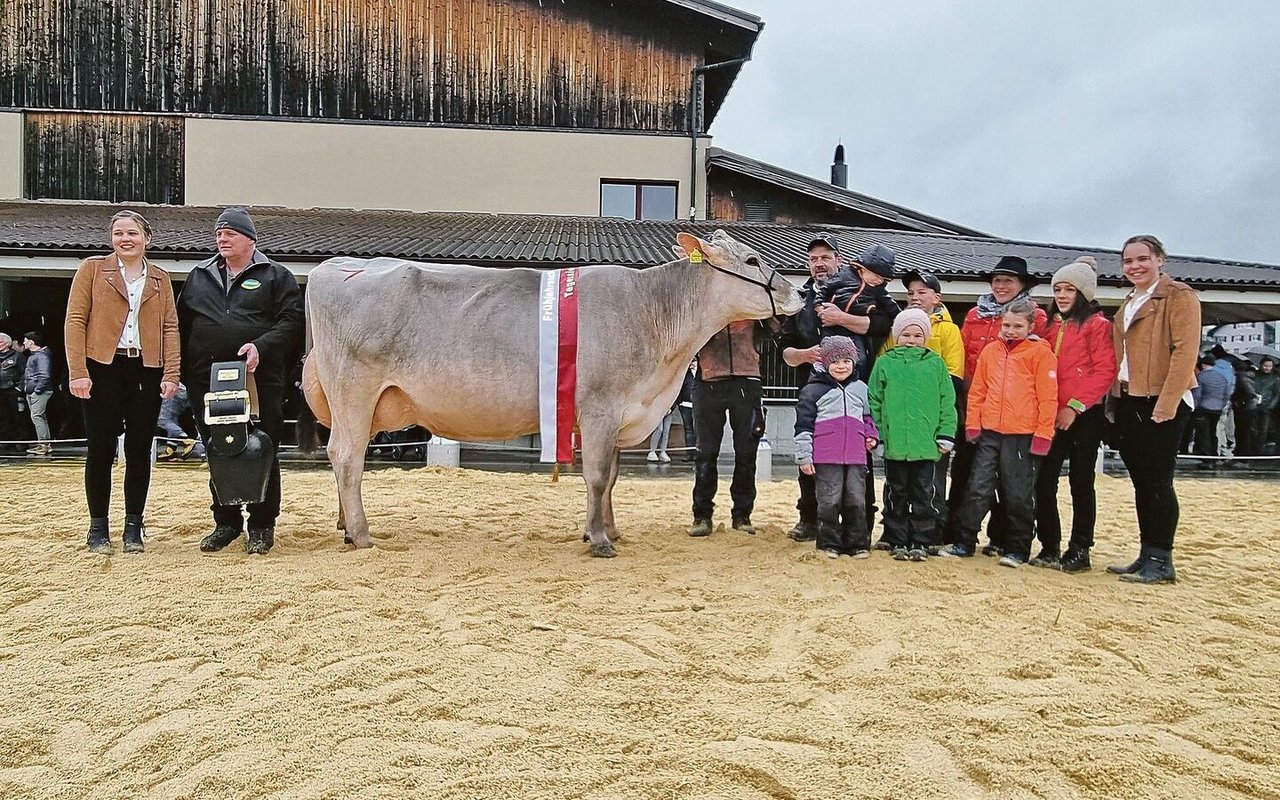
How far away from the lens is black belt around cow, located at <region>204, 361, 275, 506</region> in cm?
469

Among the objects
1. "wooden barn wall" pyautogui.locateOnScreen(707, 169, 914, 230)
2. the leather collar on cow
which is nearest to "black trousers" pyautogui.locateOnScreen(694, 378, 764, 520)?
the leather collar on cow

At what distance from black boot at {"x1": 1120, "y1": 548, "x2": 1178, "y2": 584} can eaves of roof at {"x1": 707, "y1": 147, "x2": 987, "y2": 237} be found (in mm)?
13172

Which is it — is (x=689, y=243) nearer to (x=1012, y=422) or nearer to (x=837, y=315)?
(x=837, y=315)

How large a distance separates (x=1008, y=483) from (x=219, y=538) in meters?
5.03

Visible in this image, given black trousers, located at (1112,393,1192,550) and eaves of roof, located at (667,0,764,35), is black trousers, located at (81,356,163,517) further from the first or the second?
eaves of roof, located at (667,0,764,35)

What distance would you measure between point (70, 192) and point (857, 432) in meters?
17.4

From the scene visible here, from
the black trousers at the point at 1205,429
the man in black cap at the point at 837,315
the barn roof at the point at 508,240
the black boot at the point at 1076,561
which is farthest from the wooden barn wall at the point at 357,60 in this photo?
the black boot at the point at 1076,561

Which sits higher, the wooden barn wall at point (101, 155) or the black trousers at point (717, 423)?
the wooden barn wall at point (101, 155)

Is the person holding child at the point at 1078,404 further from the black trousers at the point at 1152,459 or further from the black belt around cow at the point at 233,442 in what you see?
the black belt around cow at the point at 233,442

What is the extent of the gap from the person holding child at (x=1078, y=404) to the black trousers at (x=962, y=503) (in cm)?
27

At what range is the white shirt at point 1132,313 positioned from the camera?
453 cm

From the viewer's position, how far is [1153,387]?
447 cm

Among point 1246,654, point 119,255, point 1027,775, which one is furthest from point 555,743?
point 119,255

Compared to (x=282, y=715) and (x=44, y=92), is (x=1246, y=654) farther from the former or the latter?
(x=44, y=92)
